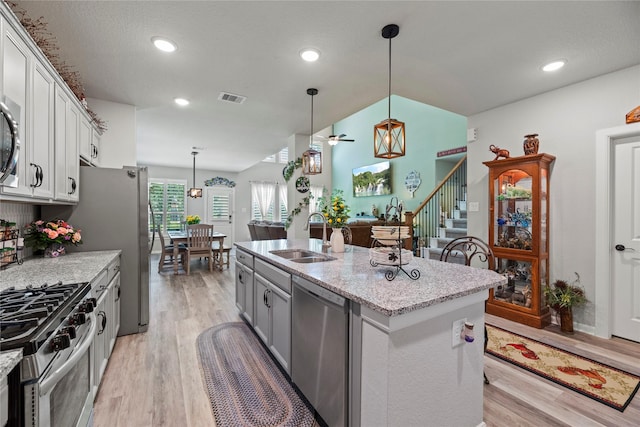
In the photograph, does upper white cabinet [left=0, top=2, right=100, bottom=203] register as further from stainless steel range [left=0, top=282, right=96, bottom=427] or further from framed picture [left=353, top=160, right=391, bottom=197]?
framed picture [left=353, top=160, right=391, bottom=197]

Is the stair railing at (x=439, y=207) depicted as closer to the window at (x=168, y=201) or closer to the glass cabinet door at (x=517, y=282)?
the glass cabinet door at (x=517, y=282)

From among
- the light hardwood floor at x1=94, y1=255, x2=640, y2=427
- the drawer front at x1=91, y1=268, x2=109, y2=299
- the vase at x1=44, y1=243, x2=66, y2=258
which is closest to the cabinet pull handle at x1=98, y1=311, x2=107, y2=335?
the drawer front at x1=91, y1=268, x2=109, y2=299

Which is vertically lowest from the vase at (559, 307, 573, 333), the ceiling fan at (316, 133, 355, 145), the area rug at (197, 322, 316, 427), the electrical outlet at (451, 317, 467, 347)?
the area rug at (197, 322, 316, 427)

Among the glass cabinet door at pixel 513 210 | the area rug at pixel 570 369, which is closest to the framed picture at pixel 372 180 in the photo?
the glass cabinet door at pixel 513 210

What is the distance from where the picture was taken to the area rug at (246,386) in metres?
1.75

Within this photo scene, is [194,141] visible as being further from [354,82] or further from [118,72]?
[354,82]

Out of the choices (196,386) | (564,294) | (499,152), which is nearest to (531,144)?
(499,152)

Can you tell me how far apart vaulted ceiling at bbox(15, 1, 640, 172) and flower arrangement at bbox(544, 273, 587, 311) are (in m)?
2.15

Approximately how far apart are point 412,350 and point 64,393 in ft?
4.94

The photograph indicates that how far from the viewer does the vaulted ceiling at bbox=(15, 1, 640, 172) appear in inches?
75.0

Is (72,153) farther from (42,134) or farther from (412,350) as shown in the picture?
(412,350)

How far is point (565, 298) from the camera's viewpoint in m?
2.94

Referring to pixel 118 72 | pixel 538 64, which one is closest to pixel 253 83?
pixel 118 72

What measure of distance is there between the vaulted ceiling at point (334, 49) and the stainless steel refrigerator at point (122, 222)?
1.05m
